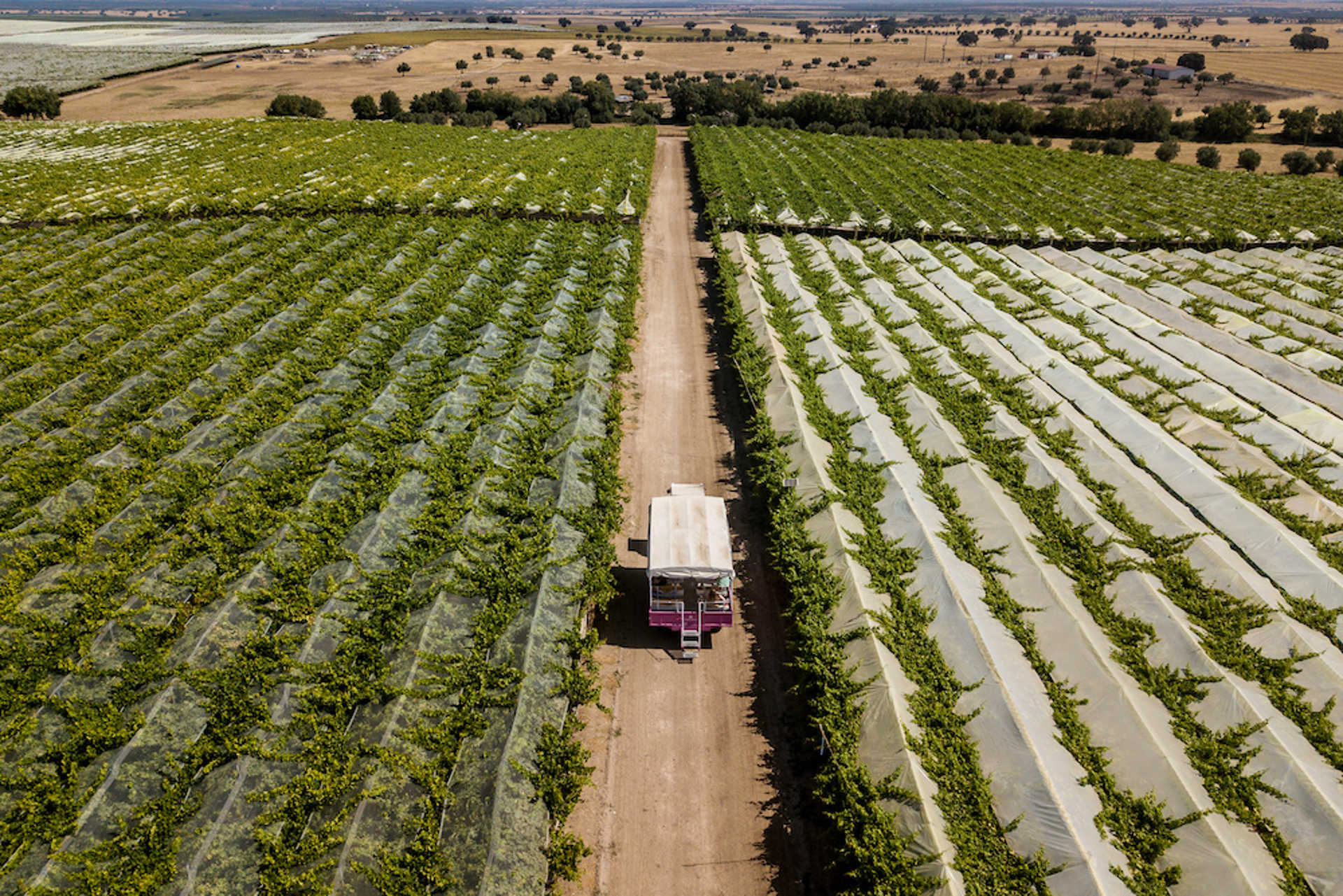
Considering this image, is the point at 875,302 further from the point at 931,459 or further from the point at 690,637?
the point at 690,637

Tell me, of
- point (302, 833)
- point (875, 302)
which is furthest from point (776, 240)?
point (302, 833)

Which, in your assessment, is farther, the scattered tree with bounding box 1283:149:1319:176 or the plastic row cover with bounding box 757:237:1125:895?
the scattered tree with bounding box 1283:149:1319:176

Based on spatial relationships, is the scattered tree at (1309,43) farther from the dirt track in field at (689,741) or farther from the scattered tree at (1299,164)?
the dirt track in field at (689,741)

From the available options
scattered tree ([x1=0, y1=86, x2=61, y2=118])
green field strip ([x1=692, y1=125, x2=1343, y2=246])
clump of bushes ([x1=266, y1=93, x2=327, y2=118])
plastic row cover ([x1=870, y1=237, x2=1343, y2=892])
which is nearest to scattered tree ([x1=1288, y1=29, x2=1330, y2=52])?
green field strip ([x1=692, y1=125, x2=1343, y2=246])

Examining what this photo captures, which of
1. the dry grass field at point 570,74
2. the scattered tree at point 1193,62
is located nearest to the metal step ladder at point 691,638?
the dry grass field at point 570,74

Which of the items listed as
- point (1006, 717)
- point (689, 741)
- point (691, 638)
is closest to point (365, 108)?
point (691, 638)

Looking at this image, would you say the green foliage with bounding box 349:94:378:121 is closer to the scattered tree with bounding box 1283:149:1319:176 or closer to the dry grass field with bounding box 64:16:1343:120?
the dry grass field with bounding box 64:16:1343:120
